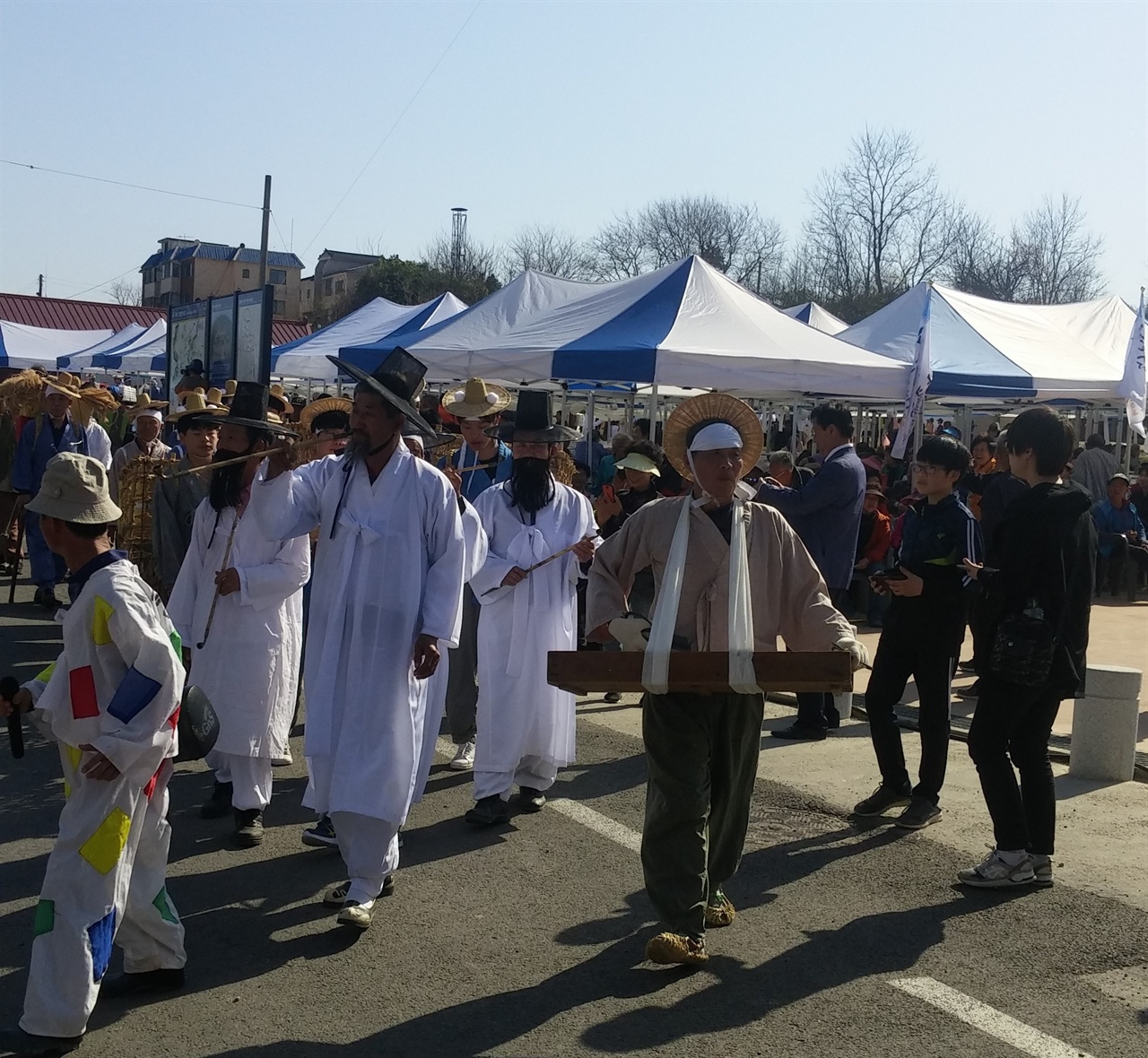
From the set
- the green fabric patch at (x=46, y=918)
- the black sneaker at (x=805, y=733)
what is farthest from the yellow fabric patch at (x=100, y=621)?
the black sneaker at (x=805, y=733)

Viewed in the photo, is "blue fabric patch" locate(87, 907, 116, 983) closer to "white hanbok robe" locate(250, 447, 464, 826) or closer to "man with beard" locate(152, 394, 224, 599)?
"white hanbok robe" locate(250, 447, 464, 826)

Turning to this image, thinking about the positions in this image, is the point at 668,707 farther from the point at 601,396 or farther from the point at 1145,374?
the point at 601,396

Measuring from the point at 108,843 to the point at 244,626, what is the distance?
7.24ft

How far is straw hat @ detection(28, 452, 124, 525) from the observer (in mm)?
3670

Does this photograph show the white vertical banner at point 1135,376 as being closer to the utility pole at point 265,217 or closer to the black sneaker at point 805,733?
the black sneaker at point 805,733

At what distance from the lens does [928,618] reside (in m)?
6.04

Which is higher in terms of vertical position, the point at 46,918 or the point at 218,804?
the point at 46,918

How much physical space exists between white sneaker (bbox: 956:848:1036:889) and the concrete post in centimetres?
192

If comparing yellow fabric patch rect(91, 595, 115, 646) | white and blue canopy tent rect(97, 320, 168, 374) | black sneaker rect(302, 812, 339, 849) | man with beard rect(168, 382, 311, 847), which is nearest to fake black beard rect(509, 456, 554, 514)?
man with beard rect(168, 382, 311, 847)

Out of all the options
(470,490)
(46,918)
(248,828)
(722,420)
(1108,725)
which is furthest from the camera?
(470,490)

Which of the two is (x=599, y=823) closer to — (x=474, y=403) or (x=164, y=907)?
(x=164, y=907)

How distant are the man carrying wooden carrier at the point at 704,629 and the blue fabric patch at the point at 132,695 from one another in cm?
143

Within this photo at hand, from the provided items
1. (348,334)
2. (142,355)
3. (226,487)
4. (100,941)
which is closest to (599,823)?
(226,487)

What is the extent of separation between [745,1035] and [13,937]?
251cm
